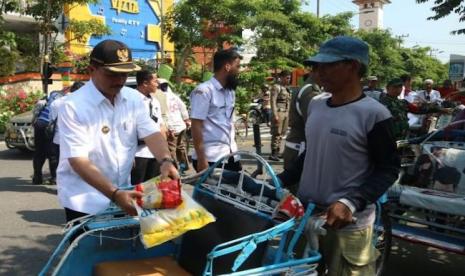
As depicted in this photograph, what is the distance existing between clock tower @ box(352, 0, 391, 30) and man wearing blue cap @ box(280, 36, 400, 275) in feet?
233

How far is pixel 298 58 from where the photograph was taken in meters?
25.2

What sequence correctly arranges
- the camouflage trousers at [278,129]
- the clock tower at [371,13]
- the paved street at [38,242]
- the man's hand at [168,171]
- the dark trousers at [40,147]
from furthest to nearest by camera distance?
the clock tower at [371,13] → the camouflage trousers at [278,129] → the dark trousers at [40,147] → the paved street at [38,242] → the man's hand at [168,171]

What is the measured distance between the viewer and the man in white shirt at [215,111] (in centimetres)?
409

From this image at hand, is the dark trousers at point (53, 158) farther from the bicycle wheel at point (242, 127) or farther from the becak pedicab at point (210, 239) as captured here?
the bicycle wheel at point (242, 127)

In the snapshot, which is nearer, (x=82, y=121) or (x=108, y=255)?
(x=82, y=121)

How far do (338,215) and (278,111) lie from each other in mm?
8207

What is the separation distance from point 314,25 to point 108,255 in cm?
2462

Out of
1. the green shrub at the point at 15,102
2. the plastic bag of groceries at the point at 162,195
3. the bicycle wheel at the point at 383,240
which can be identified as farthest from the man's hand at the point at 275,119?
the plastic bag of groceries at the point at 162,195

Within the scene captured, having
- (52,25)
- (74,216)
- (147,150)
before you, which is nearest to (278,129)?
(147,150)

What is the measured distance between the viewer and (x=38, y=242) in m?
4.98

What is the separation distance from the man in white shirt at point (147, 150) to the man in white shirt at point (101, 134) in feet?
8.21

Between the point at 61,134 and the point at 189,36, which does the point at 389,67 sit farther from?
the point at 61,134

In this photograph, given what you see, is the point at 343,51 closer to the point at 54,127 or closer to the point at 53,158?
the point at 54,127

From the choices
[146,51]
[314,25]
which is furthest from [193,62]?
[314,25]
